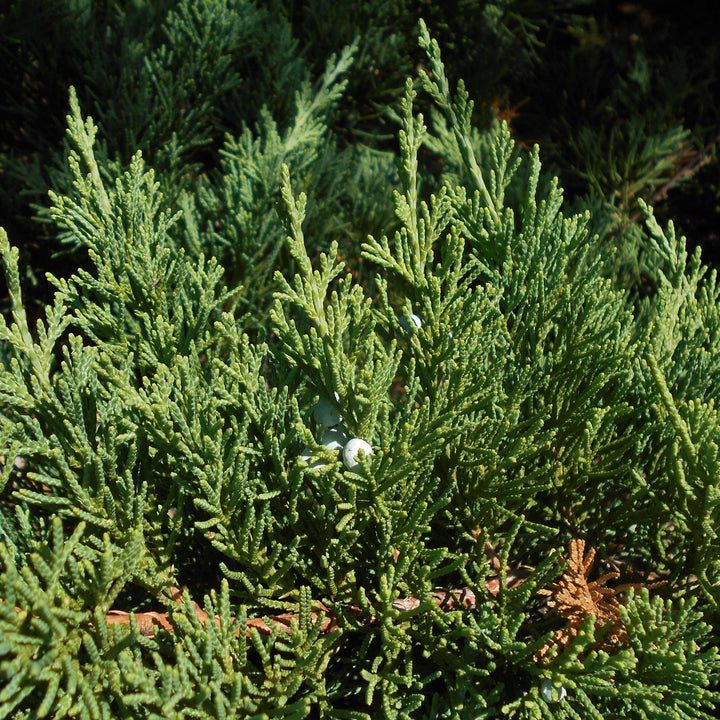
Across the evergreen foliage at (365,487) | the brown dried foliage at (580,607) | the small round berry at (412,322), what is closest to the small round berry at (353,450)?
the evergreen foliage at (365,487)

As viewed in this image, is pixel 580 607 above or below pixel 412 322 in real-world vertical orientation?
below

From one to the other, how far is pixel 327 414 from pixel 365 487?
0.22 m

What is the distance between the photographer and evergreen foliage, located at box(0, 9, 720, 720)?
1112 millimetres

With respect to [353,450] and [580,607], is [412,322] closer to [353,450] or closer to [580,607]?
[353,450]

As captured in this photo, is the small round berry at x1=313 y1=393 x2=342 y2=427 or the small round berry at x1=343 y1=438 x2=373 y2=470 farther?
the small round berry at x1=313 y1=393 x2=342 y2=427

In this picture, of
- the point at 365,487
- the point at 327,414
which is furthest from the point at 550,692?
the point at 327,414

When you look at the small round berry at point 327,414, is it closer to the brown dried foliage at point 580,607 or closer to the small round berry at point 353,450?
the small round berry at point 353,450

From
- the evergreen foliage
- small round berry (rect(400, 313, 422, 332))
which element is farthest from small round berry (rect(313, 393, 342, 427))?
small round berry (rect(400, 313, 422, 332))

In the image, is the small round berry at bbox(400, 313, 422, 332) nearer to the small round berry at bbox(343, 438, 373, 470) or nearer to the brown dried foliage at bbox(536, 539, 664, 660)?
the small round berry at bbox(343, 438, 373, 470)

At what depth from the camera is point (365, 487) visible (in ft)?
4.09

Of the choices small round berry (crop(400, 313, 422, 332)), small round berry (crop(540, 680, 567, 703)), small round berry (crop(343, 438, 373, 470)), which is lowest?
small round berry (crop(540, 680, 567, 703))

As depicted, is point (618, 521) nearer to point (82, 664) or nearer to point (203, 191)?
point (82, 664)

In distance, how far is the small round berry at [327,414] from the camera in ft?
4.56

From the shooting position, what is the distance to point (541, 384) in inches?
54.7
